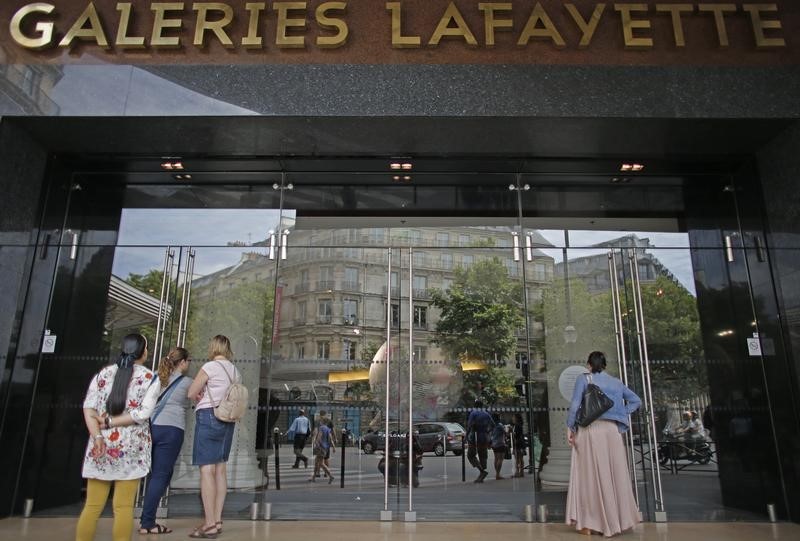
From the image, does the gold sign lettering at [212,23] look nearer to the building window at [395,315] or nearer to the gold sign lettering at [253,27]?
the gold sign lettering at [253,27]

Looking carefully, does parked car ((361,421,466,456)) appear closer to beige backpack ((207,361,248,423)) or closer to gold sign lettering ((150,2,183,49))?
beige backpack ((207,361,248,423))

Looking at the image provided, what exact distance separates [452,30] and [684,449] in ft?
17.0

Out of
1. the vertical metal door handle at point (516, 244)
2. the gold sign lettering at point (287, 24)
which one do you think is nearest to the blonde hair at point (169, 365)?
the gold sign lettering at point (287, 24)

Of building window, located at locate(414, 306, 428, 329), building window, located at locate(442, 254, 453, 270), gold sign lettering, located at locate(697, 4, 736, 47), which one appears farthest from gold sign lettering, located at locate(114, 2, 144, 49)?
gold sign lettering, located at locate(697, 4, 736, 47)

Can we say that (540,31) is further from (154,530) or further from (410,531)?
(154,530)

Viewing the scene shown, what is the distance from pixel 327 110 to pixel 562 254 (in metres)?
3.35

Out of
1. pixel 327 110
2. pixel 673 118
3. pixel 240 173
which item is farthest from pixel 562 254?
pixel 240 173

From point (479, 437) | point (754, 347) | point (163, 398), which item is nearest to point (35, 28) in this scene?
point (163, 398)

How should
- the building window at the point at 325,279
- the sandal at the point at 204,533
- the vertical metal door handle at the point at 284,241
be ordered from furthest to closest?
the building window at the point at 325,279, the vertical metal door handle at the point at 284,241, the sandal at the point at 204,533

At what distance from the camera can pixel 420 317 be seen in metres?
6.88

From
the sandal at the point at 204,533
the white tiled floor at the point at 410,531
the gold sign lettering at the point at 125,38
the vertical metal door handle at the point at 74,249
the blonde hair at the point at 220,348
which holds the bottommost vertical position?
the white tiled floor at the point at 410,531

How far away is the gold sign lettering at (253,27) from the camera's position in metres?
5.76

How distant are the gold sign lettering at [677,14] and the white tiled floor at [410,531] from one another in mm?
4847

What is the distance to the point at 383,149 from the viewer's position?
6.32 meters
